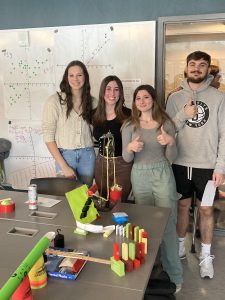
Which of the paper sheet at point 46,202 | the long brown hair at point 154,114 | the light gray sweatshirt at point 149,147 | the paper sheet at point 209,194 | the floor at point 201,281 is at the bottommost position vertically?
the floor at point 201,281

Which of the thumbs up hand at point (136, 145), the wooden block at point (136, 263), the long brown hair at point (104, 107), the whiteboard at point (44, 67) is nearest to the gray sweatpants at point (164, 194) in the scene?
the thumbs up hand at point (136, 145)

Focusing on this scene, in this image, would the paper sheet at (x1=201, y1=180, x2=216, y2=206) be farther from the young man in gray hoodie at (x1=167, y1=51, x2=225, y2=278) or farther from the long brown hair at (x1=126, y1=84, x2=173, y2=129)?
the long brown hair at (x1=126, y1=84, x2=173, y2=129)

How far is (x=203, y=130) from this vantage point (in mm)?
2312

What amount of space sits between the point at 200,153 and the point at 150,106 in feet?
1.75

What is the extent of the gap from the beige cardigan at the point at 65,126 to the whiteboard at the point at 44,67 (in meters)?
0.70

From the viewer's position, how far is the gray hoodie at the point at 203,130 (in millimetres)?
2281

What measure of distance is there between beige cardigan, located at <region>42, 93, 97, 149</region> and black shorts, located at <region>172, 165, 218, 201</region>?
2.47 feet

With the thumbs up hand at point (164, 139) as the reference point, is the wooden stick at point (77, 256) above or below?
below

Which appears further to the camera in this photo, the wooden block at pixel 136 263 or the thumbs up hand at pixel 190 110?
the thumbs up hand at pixel 190 110

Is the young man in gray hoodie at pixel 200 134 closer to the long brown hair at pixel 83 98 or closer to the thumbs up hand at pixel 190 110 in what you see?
the thumbs up hand at pixel 190 110

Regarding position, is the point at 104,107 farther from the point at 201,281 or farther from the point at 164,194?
the point at 201,281

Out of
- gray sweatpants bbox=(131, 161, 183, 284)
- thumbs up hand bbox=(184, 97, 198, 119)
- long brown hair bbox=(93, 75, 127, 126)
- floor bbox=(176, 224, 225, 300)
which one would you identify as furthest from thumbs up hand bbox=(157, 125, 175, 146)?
floor bbox=(176, 224, 225, 300)

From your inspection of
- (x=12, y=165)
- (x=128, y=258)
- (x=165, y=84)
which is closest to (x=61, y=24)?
(x=165, y=84)

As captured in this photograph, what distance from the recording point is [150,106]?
216cm
